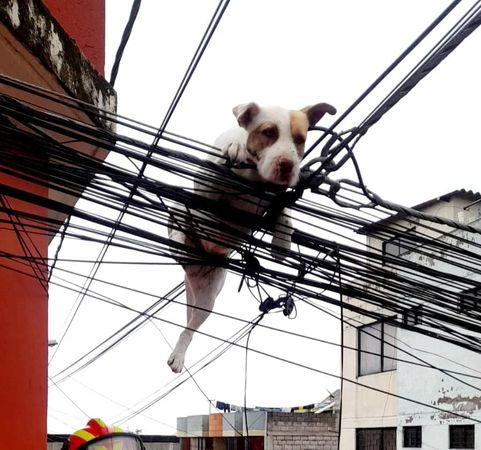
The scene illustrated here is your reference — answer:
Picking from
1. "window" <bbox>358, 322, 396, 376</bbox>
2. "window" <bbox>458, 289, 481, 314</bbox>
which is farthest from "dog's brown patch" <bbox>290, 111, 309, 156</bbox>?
"window" <bbox>358, 322, 396, 376</bbox>

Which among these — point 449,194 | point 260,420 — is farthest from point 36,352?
point 260,420

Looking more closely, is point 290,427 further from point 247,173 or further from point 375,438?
point 247,173

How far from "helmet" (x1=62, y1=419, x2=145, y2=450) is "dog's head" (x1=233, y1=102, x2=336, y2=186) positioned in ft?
7.52

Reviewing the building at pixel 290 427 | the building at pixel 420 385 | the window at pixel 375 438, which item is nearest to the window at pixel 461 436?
the building at pixel 420 385

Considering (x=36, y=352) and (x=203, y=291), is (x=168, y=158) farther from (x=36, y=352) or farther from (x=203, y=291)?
(x=36, y=352)

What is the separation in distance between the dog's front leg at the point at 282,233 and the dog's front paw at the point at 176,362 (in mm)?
644

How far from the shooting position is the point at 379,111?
10.1ft

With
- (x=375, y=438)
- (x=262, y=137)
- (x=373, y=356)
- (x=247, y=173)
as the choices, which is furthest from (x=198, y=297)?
(x=375, y=438)

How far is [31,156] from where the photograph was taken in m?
3.21

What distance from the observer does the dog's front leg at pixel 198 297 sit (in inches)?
143

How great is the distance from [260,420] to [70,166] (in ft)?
53.1

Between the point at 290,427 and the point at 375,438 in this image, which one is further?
Answer: the point at 290,427

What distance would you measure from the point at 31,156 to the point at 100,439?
2.08 m

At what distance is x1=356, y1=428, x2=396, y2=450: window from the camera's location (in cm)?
1531
